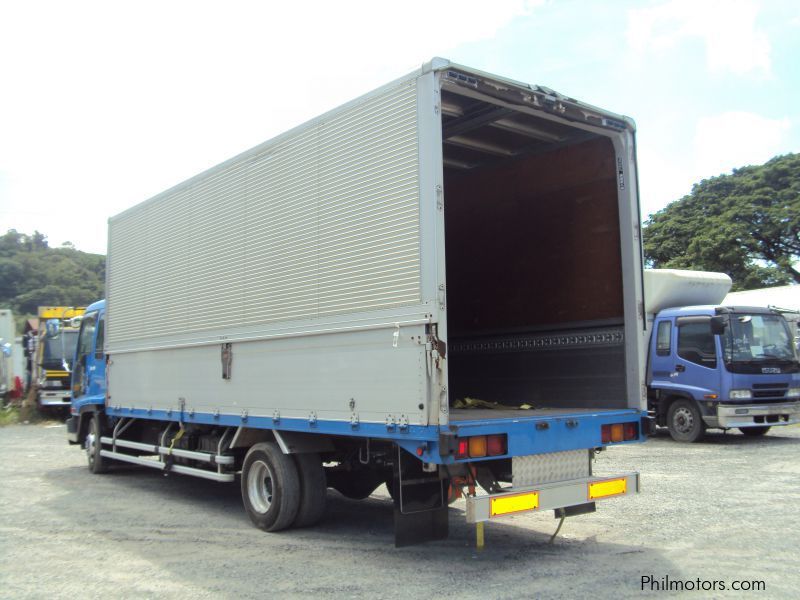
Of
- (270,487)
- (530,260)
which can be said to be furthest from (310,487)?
(530,260)

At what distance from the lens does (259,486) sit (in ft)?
23.0

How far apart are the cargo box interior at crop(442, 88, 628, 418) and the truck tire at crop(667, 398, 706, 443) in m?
6.52

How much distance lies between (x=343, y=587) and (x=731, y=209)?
3422cm

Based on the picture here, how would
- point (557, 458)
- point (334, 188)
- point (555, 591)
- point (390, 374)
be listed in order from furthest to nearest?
1. point (334, 188)
2. point (557, 458)
3. point (390, 374)
4. point (555, 591)

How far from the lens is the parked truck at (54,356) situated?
21.4 meters

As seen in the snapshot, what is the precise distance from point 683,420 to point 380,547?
8.65m

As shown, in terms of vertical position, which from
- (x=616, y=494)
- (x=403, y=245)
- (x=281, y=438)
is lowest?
(x=616, y=494)

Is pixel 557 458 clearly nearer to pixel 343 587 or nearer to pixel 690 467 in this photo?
pixel 343 587

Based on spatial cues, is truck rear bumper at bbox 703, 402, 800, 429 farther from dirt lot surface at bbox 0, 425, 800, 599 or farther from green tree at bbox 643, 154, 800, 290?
green tree at bbox 643, 154, 800, 290

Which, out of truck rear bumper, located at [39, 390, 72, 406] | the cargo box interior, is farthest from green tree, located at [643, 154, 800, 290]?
the cargo box interior

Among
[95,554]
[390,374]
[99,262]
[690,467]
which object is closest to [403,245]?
[390,374]


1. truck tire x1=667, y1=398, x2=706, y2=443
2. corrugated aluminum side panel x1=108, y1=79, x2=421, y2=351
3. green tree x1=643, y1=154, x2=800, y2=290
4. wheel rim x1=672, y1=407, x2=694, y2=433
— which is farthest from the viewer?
green tree x1=643, y1=154, x2=800, y2=290

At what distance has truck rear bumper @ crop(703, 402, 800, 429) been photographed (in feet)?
40.8

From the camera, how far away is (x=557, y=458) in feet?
19.0
